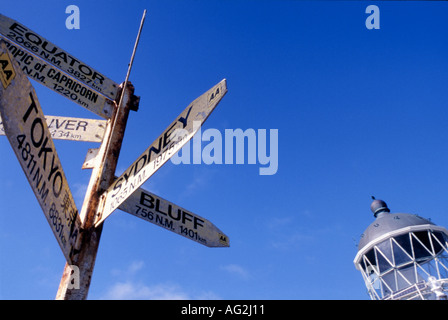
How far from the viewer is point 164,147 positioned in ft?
8.33

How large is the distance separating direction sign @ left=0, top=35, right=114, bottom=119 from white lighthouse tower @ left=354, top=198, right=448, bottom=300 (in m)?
23.5

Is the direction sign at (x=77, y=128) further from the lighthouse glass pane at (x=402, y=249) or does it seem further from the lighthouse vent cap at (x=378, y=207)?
the lighthouse vent cap at (x=378, y=207)

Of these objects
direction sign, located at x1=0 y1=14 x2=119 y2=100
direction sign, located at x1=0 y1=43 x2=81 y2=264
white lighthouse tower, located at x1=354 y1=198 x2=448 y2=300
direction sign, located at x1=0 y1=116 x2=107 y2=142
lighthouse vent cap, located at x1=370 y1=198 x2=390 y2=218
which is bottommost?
direction sign, located at x1=0 y1=43 x2=81 y2=264

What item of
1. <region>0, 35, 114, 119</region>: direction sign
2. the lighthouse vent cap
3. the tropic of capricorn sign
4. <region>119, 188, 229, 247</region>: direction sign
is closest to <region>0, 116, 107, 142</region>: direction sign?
the tropic of capricorn sign

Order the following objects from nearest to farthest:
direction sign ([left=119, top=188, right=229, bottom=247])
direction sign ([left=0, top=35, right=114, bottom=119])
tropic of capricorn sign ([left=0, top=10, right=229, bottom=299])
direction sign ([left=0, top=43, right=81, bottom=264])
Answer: direction sign ([left=0, top=43, right=81, bottom=264]) < tropic of capricorn sign ([left=0, top=10, right=229, bottom=299]) < direction sign ([left=119, top=188, right=229, bottom=247]) < direction sign ([left=0, top=35, right=114, bottom=119])

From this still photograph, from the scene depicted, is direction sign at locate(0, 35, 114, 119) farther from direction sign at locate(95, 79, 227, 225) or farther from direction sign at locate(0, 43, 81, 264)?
direction sign at locate(0, 43, 81, 264)

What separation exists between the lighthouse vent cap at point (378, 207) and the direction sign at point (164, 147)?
100 feet

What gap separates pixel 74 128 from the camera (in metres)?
3.78

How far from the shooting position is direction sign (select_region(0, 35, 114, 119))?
10.3 feet

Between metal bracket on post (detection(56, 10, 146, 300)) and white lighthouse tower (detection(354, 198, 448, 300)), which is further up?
white lighthouse tower (detection(354, 198, 448, 300))

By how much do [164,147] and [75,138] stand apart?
168cm

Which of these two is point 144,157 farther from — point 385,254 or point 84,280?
point 385,254
